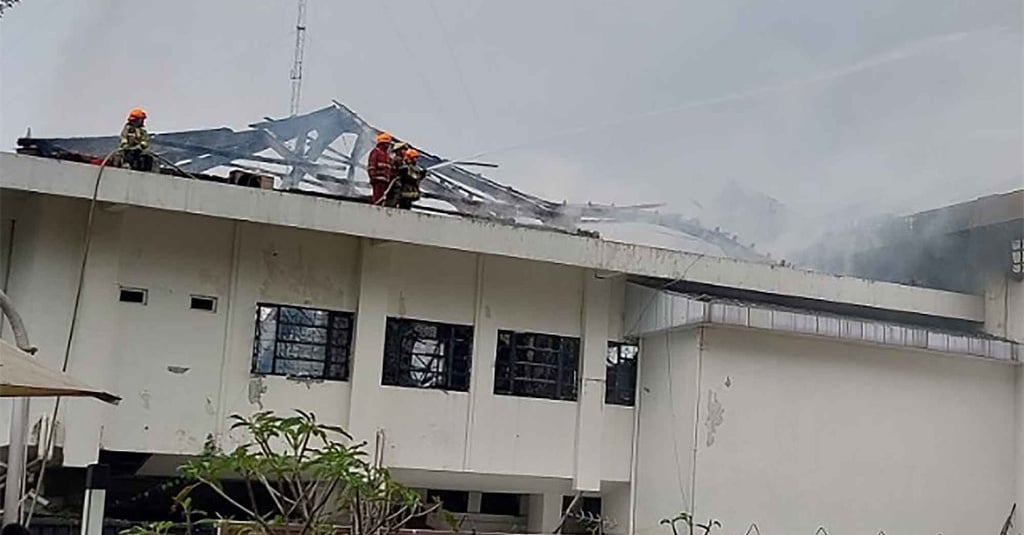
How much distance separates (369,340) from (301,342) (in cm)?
67

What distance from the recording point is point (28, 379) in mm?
5332

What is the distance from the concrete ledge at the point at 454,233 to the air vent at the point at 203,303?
959 mm

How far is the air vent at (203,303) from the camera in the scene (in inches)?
434

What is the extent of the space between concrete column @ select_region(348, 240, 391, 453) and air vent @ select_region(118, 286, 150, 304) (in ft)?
6.77

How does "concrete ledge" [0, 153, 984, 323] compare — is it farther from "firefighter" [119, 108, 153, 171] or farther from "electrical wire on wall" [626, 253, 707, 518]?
"firefighter" [119, 108, 153, 171]

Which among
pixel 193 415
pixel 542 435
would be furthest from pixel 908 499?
pixel 193 415

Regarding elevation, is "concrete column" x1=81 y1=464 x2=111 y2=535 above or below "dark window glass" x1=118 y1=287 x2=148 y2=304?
below

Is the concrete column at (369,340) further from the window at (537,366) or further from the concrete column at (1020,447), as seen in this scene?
the concrete column at (1020,447)

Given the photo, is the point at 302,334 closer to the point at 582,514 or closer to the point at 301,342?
the point at 301,342

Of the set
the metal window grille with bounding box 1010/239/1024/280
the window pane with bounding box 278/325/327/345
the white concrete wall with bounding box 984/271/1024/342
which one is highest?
the metal window grille with bounding box 1010/239/1024/280

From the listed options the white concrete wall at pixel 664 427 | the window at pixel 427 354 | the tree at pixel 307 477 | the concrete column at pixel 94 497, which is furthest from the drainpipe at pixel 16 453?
the white concrete wall at pixel 664 427

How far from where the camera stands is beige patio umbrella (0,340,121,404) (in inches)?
208

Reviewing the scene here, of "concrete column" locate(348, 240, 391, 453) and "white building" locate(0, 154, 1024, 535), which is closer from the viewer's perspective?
"white building" locate(0, 154, 1024, 535)

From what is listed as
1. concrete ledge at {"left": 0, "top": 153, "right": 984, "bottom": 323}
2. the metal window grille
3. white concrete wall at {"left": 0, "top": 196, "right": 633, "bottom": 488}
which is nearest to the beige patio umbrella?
concrete ledge at {"left": 0, "top": 153, "right": 984, "bottom": 323}
